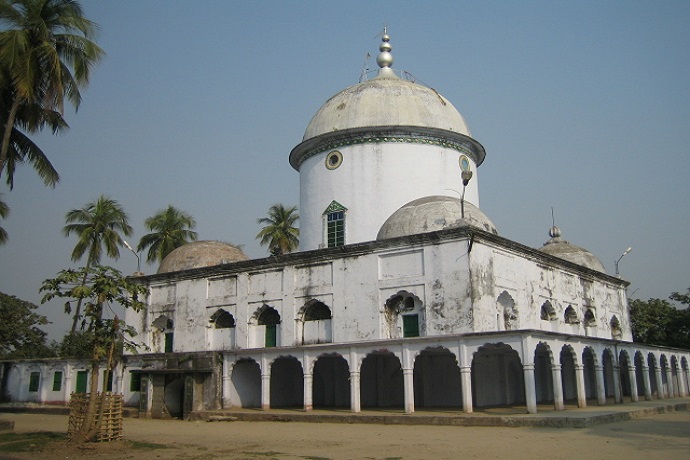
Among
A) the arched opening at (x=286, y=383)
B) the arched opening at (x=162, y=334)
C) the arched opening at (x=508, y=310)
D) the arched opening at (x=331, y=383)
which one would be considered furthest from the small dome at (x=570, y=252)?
the arched opening at (x=162, y=334)

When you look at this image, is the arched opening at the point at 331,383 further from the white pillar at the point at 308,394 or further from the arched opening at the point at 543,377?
the arched opening at the point at 543,377

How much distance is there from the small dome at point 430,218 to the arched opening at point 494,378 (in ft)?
14.9

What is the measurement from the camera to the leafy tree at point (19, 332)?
1585 inches

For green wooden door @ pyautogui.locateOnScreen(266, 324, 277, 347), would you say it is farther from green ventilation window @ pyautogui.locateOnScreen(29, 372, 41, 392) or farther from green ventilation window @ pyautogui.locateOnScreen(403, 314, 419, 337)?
green ventilation window @ pyautogui.locateOnScreen(29, 372, 41, 392)

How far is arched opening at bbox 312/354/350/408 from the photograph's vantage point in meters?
27.6

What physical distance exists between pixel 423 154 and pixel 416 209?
4649 millimetres

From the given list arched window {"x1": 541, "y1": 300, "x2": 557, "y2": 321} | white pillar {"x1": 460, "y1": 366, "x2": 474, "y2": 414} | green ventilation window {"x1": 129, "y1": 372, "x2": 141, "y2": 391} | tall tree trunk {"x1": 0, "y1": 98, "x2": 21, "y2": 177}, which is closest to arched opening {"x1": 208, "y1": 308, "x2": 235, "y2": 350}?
green ventilation window {"x1": 129, "y1": 372, "x2": 141, "y2": 391}

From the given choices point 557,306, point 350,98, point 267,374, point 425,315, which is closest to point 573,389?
point 557,306

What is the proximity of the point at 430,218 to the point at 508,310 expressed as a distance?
422cm

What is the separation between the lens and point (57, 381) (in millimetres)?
32219

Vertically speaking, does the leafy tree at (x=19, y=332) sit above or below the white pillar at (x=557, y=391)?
above

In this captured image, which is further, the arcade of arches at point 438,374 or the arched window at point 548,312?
the arched window at point 548,312

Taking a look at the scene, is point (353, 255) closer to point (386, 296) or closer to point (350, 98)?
point (386, 296)

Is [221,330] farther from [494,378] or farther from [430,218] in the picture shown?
[494,378]
